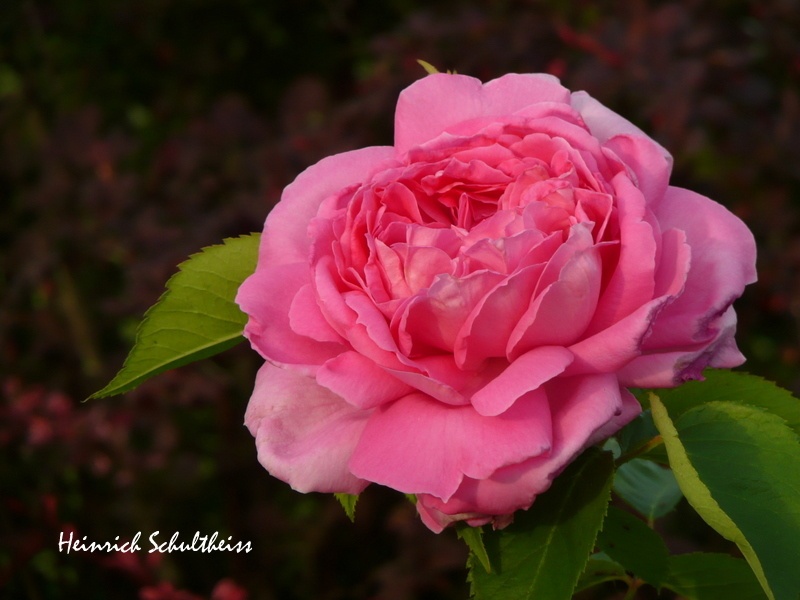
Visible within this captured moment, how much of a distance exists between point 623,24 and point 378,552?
1.25m

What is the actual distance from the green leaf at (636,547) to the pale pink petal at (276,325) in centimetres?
26

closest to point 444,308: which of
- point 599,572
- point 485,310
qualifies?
point 485,310

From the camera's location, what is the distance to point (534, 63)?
2.04 meters

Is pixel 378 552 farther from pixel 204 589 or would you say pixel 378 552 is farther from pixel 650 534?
pixel 650 534

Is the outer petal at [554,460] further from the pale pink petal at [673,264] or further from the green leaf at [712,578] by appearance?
the green leaf at [712,578]

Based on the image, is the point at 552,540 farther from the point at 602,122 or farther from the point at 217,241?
the point at 217,241

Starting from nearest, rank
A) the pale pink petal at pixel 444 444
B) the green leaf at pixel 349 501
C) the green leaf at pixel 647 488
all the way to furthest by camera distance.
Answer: the pale pink petal at pixel 444 444
the green leaf at pixel 349 501
the green leaf at pixel 647 488

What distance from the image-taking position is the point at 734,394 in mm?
700

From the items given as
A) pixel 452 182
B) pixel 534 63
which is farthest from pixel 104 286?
pixel 452 182

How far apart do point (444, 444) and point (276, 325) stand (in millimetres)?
145

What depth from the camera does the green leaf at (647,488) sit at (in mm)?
947

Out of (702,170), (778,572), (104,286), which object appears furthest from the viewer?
(104,286)

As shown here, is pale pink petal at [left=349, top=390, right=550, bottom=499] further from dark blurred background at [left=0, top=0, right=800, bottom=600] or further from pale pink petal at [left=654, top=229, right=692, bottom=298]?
dark blurred background at [left=0, top=0, right=800, bottom=600]

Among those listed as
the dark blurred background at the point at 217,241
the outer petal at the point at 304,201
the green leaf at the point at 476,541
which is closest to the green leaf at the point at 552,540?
the green leaf at the point at 476,541
